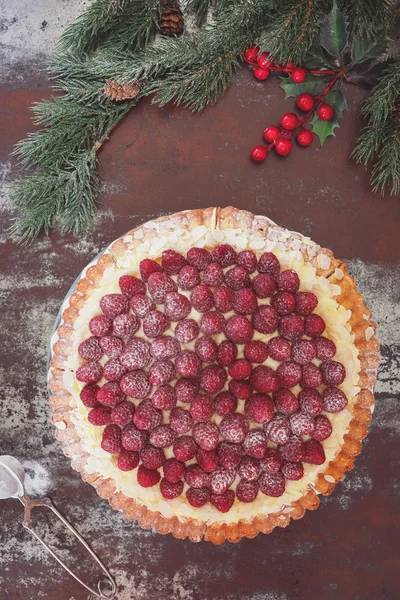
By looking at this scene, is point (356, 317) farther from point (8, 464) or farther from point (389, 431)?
point (8, 464)

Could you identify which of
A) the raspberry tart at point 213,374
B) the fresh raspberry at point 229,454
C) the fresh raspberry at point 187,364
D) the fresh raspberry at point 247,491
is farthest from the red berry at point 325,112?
the fresh raspberry at point 247,491

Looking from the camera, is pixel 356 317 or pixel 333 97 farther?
pixel 333 97

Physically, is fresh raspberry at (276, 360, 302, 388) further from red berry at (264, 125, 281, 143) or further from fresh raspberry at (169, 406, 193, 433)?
red berry at (264, 125, 281, 143)

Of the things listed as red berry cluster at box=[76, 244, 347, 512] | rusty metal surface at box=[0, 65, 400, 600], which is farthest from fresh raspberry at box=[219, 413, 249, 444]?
rusty metal surface at box=[0, 65, 400, 600]

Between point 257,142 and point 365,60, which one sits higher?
point 365,60

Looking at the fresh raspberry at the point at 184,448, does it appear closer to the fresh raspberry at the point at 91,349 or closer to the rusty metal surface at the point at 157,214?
the fresh raspberry at the point at 91,349

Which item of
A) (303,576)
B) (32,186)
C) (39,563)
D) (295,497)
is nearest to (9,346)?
(32,186)

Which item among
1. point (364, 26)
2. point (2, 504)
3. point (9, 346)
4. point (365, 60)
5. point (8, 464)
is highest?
point (364, 26)
